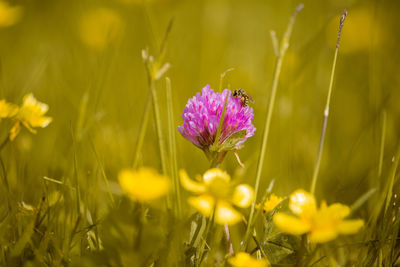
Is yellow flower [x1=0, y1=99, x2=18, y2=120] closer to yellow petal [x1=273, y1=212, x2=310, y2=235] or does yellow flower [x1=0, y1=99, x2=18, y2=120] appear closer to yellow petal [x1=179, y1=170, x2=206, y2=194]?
yellow petal [x1=179, y1=170, x2=206, y2=194]

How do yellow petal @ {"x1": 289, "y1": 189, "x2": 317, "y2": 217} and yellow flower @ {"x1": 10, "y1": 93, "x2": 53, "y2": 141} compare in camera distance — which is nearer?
yellow petal @ {"x1": 289, "y1": 189, "x2": 317, "y2": 217}

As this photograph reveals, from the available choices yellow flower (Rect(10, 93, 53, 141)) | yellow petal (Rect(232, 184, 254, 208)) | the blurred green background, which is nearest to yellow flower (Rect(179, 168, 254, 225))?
yellow petal (Rect(232, 184, 254, 208))

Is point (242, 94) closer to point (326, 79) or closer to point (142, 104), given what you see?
point (142, 104)

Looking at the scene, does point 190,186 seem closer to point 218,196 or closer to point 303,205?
point 218,196

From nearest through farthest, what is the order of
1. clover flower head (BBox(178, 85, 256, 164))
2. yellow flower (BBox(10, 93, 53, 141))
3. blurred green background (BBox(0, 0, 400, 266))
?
clover flower head (BBox(178, 85, 256, 164)), yellow flower (BBox(10, 93, 53, 141)), blurred green background (BBox(0, 0, 400, 266))

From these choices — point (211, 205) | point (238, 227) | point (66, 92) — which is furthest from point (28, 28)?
point (211, 205)

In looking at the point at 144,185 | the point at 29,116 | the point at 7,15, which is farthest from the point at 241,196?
the point at 7,15

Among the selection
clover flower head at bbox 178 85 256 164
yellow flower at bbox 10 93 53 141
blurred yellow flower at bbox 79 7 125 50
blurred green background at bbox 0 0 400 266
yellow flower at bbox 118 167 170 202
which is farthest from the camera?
blurred yellow flower at bbox 79 7 125 50

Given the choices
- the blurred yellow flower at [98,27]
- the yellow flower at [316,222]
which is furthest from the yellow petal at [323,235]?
the blurred yellow flower at [98,27]
